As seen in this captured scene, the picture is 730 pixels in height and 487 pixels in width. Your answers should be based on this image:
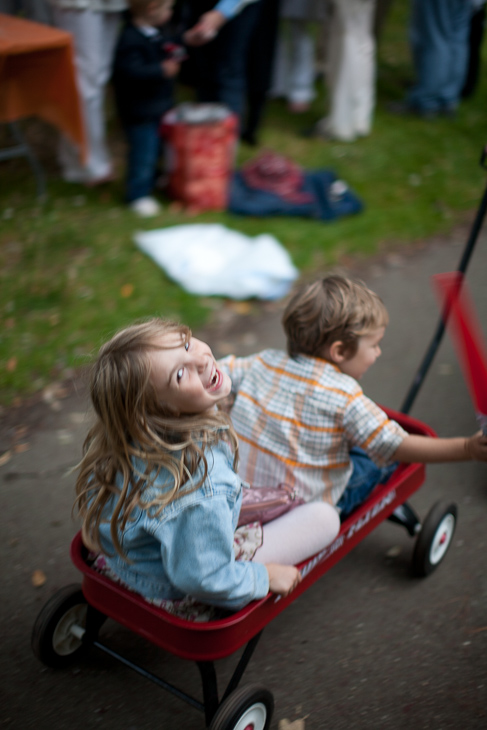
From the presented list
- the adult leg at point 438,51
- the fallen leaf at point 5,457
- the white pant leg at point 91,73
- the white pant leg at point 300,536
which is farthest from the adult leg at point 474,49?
the white pant leg at point 300,536

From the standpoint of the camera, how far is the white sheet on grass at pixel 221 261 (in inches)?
184

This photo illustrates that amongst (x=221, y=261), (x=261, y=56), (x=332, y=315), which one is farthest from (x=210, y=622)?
(x=261, y=56)

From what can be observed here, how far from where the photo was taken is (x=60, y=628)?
237 centimetres

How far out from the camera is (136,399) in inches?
69.6

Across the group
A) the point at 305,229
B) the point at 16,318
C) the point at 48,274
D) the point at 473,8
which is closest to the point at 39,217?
the point at 48,274

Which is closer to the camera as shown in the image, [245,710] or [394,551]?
[245,710]

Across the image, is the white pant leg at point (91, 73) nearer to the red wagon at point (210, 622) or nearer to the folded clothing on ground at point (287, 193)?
the folded clothing on ground at point (287, 193)

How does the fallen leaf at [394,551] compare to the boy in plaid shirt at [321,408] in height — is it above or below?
below

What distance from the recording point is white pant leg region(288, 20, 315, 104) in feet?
23.7

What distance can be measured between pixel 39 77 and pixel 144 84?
72cm

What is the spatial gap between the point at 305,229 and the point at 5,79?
2.33 meters

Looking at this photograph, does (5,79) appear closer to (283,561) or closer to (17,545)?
(17,545)

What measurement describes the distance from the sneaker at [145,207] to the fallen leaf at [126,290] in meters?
0.98

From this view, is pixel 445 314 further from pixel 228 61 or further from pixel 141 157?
pixel 228 61
